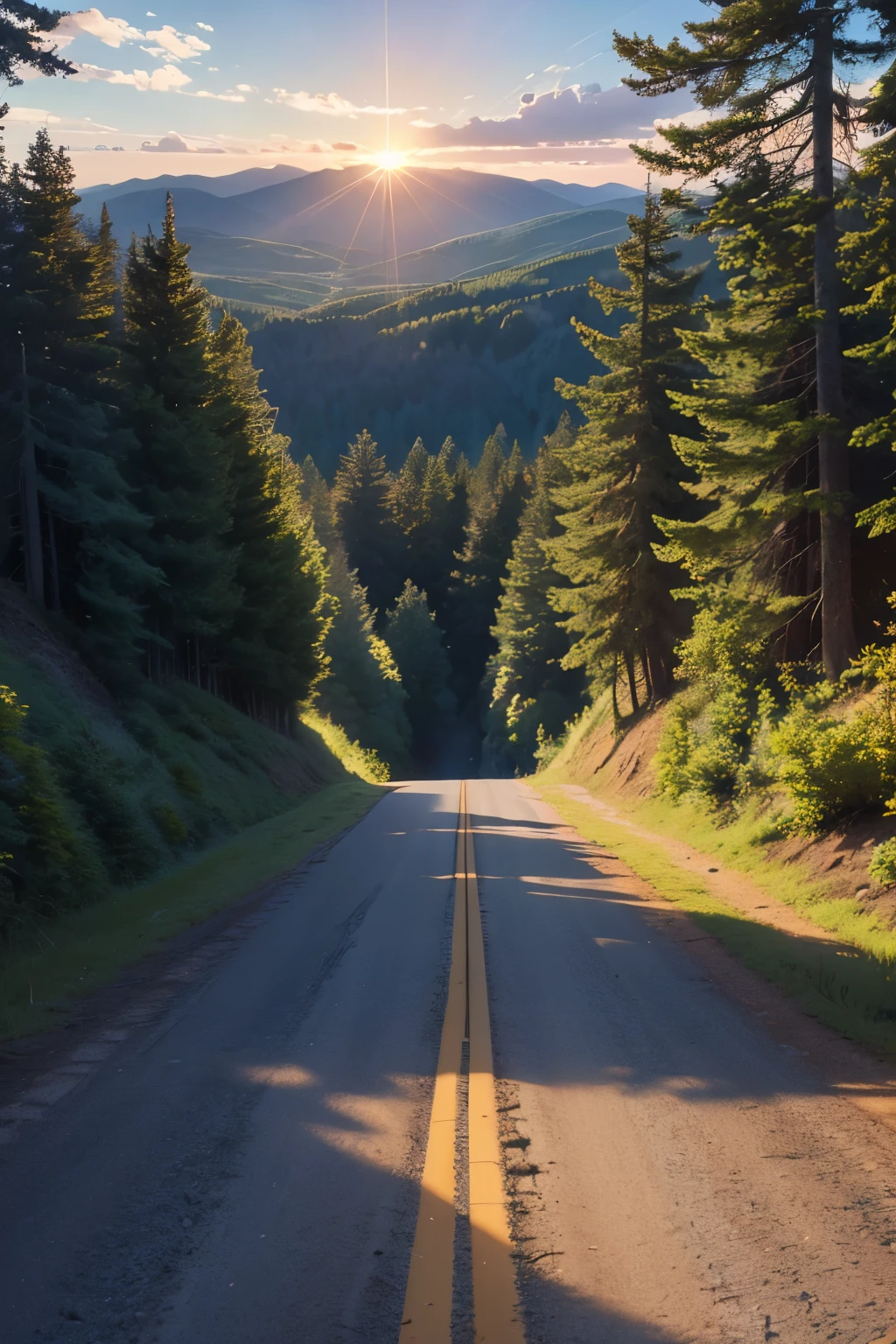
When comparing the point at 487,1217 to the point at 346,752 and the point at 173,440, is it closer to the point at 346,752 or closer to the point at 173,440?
the point at 173,440

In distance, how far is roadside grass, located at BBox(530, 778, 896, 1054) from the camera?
7.55 metres

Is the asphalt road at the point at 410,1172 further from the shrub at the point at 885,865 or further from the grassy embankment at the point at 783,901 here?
the shrub at the point at 885,865

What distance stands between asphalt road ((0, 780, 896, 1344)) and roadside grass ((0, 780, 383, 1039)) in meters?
0.90

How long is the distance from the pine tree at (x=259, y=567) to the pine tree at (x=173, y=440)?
174 centimetres

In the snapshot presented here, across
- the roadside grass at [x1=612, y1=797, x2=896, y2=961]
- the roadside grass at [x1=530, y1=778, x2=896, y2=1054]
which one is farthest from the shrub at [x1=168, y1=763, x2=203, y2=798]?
the roadside grass at [x1=530, y1=778, x2=896, y2=1054]

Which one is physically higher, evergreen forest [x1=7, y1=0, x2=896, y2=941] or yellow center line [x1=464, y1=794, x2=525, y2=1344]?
evergreen forest [x1=7, y1=0, x2=896, y2=941]

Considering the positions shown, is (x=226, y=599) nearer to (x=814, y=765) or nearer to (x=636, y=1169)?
(x=814, y=765)

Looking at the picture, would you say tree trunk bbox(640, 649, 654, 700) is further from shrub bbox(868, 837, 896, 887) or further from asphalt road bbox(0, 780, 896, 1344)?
asphalt road bbox(0, 780, 896, 1344)

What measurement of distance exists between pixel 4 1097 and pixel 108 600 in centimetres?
1757

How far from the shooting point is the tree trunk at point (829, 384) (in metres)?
16.5

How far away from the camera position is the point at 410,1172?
16.7ft

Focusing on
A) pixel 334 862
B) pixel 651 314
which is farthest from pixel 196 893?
pixel 651 314

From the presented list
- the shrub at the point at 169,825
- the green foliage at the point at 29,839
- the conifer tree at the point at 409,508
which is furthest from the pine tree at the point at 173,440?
the conifer tree at the point at 409,508

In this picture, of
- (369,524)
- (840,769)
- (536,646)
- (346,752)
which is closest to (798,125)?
(840,769)
